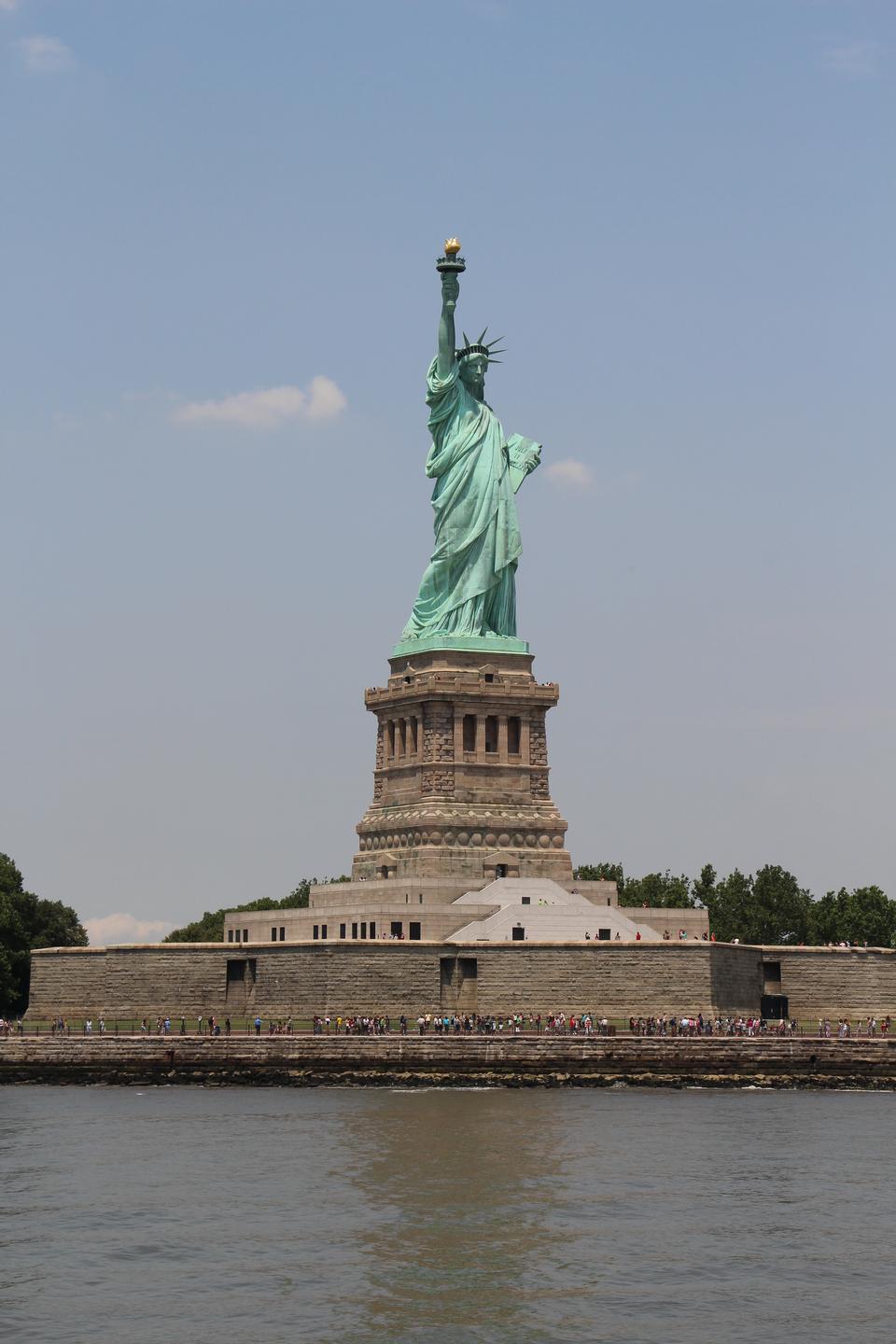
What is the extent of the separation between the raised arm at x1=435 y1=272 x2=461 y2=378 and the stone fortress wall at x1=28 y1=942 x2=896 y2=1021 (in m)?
23.3

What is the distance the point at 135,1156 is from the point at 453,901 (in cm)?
2890

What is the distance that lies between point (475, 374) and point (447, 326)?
244 centimetres

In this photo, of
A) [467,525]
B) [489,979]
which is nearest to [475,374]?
[467,525]

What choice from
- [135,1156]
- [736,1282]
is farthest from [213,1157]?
[736,1282]

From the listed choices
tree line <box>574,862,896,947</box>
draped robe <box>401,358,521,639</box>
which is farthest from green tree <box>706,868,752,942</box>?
draped robe <box>401,358,521,639</box>

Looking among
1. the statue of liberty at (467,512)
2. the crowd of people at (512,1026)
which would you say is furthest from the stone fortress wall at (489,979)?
the statue of liberty at (467,512)

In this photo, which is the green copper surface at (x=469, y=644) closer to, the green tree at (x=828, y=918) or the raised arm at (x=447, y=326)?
the raised arm at (x=447, y=326)

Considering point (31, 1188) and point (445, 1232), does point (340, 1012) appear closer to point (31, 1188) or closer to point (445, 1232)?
point (31, 1188)

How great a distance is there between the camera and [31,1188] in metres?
45.9

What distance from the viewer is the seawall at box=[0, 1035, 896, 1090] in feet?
220

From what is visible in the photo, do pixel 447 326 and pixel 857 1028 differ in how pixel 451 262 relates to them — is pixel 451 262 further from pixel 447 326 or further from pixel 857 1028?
pixel 857 1028

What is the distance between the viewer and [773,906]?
338ft

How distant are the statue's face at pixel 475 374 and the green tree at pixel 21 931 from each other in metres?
28.1

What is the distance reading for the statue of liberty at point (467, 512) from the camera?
84250mm
